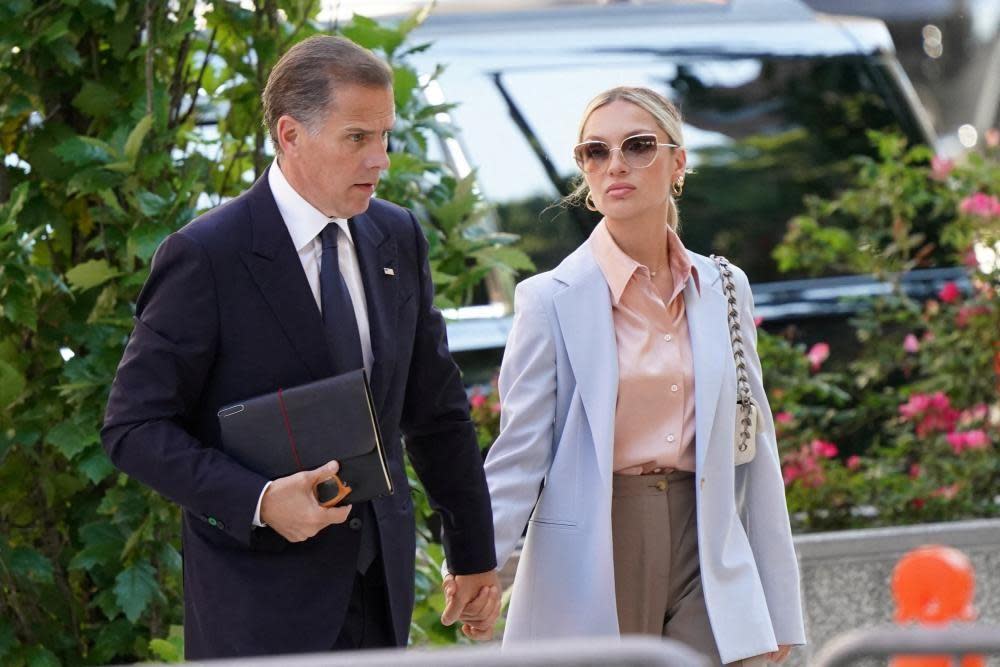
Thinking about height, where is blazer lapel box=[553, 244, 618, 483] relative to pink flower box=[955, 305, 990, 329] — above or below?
below

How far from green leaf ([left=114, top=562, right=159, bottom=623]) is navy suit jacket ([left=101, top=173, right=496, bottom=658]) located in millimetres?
834

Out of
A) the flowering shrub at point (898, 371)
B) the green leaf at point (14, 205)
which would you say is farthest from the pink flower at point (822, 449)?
the green leaf at point (14, 205)

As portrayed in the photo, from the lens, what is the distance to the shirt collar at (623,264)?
366cm

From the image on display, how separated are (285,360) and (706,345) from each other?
1.00 m

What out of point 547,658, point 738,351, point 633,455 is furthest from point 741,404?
point 547,658

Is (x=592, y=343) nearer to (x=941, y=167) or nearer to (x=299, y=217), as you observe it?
(x=299, y=217)

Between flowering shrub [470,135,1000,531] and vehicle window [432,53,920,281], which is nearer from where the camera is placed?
flowering shrub [470,135,1000,531]

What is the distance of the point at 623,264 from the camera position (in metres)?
3.67

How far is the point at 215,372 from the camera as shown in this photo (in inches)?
118

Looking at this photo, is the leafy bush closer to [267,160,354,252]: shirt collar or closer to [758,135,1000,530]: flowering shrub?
[267,160,354,252]: shirt collar

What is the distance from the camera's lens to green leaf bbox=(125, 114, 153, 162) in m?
3.88

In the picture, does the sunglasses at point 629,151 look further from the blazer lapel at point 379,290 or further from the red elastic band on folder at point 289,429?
the red elastic band on folder at point 289,429

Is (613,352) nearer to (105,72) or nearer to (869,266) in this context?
(105,72)

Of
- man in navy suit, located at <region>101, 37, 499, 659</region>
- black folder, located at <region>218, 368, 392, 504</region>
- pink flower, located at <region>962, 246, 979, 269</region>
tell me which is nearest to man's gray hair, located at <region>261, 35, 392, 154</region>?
man in navy suit, located at <region>101, 37, 499, 659</region>
